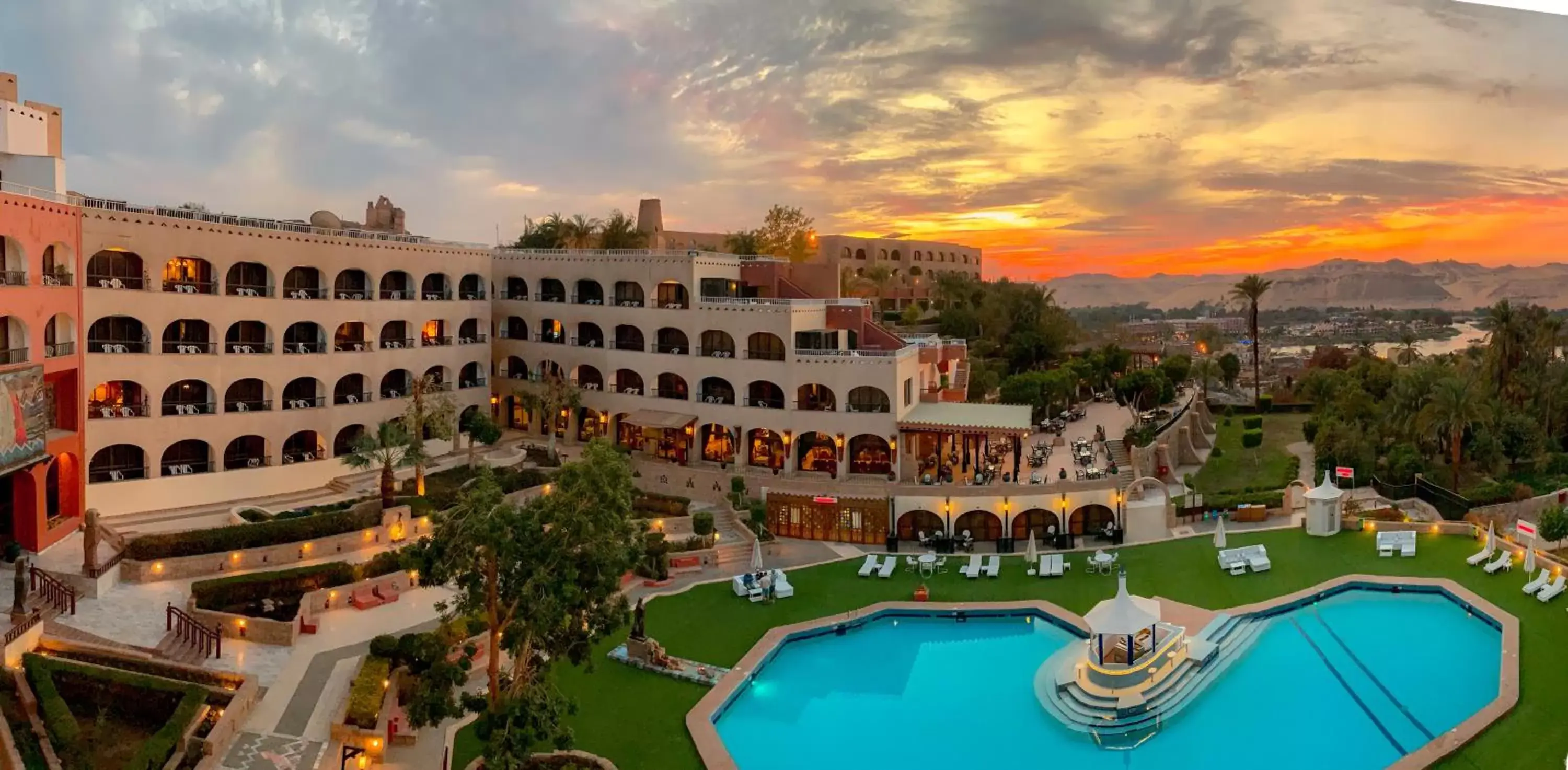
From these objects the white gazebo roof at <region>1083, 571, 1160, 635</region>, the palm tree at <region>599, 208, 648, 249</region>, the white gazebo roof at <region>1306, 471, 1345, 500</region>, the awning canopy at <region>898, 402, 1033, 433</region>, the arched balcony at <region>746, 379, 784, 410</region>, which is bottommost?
the white gazebo roof at <region>1083, 571, 1160, 635</region>

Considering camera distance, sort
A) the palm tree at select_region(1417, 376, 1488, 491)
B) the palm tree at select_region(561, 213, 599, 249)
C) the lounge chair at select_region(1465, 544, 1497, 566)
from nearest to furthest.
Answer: the lounge chair at select_region(1465, 544, 1497, 566) < the palm tree at select_region(1417, 376, 1488, 491) < the palm tree at select_region(561, 213, 599, 249)

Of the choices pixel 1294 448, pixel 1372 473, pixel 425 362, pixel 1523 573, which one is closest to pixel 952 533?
pixel 1523 573

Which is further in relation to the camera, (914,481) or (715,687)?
(914,481)

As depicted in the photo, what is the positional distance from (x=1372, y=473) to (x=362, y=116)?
23.7 m

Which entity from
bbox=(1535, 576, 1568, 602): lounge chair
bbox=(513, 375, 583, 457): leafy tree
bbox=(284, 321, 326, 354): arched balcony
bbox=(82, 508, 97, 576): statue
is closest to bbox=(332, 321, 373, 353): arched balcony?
bbox=(284, 321, 326, 354): arched balcony

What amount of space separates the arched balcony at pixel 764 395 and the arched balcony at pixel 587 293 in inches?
224

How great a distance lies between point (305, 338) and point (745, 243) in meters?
17.1

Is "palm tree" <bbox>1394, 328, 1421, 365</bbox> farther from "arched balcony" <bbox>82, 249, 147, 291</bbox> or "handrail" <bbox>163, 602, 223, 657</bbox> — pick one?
"arched balcony" <bbox>82, 249, 147, 291</bbox>

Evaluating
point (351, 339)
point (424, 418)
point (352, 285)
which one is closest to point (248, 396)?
point (351, 339)

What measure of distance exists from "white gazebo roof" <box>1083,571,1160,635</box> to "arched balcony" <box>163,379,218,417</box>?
17899 millimetres

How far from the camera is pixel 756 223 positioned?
120 feet

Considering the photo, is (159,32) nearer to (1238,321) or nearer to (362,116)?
(362,116)

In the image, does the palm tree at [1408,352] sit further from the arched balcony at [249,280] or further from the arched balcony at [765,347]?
the arched balcony at [249,280]

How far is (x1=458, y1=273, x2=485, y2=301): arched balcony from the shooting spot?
27797 mm
